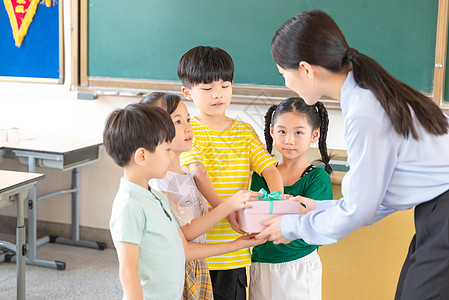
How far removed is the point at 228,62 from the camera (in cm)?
182

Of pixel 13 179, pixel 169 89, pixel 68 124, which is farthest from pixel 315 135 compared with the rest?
pixel 68 124

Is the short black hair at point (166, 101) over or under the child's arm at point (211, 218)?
over

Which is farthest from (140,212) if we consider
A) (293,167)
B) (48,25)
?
(48,25)

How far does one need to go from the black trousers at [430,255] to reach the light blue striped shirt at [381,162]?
0.03 m

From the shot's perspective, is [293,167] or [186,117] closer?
[186,117]

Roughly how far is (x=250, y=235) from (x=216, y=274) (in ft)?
0.81

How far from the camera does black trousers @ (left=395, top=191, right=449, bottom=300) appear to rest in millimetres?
1299

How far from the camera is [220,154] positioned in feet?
5.89

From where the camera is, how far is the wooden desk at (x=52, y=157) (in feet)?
11.6

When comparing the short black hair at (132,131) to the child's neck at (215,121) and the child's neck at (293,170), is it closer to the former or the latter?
the child's neck at (215,121)

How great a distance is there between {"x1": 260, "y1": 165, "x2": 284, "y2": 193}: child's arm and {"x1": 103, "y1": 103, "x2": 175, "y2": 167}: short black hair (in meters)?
0.46

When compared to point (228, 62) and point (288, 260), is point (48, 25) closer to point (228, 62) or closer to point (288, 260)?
point (228, 62)

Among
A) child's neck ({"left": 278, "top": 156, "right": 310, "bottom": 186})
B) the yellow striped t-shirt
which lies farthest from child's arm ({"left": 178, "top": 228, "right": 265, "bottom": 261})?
child's neck ({"left": 278, "top": 156, "right": 310, "bottom": 186})

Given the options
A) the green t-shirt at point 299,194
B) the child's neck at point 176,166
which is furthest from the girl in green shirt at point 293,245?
the child's neck at point 176,166
